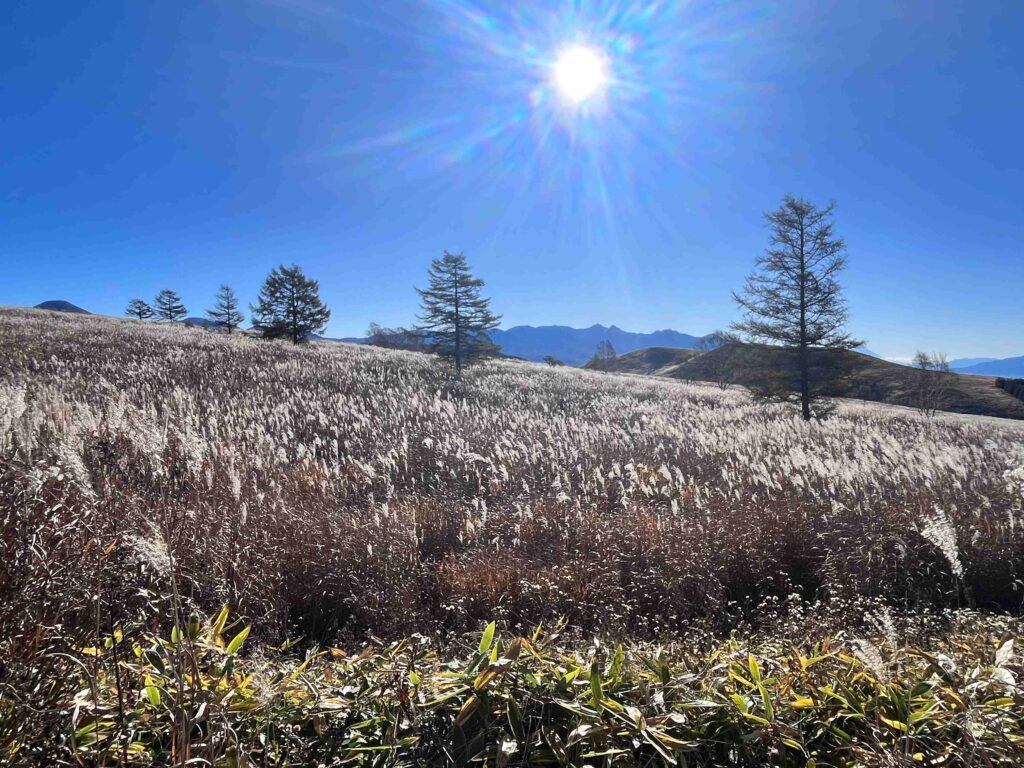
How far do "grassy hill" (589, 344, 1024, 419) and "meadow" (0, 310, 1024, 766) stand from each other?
9626 millimetres

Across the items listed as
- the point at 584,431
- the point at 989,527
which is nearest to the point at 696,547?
the point at 989,527

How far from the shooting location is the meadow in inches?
52.2

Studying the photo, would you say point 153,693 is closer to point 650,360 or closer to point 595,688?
point 595,688

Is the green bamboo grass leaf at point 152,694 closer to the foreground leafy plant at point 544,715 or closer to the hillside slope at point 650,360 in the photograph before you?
the foreground leafy plant at point 544,715

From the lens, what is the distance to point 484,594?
135 inches

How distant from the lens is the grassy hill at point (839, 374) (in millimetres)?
17734

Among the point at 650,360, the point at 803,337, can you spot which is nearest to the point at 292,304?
the point at 803,337

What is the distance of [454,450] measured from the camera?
6.90 meters

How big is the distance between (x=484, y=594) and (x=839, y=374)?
19053 millimetres

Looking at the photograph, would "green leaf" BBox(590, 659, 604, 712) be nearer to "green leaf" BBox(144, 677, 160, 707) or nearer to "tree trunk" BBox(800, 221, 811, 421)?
"green leaf" BBox(144, 677, 160, 707)

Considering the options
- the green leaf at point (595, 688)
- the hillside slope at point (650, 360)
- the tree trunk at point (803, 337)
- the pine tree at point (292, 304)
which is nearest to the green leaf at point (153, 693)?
the green leaf at point (595, 688)

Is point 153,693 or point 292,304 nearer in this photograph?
point 153,693

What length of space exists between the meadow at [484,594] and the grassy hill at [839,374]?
9626 millimetres

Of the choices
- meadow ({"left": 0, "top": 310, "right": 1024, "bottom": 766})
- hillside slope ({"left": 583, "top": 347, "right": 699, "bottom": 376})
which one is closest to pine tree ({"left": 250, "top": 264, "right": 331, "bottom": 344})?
meadow ({"left": 0, "top": 310, "right": 1024, "bottom": 766})
